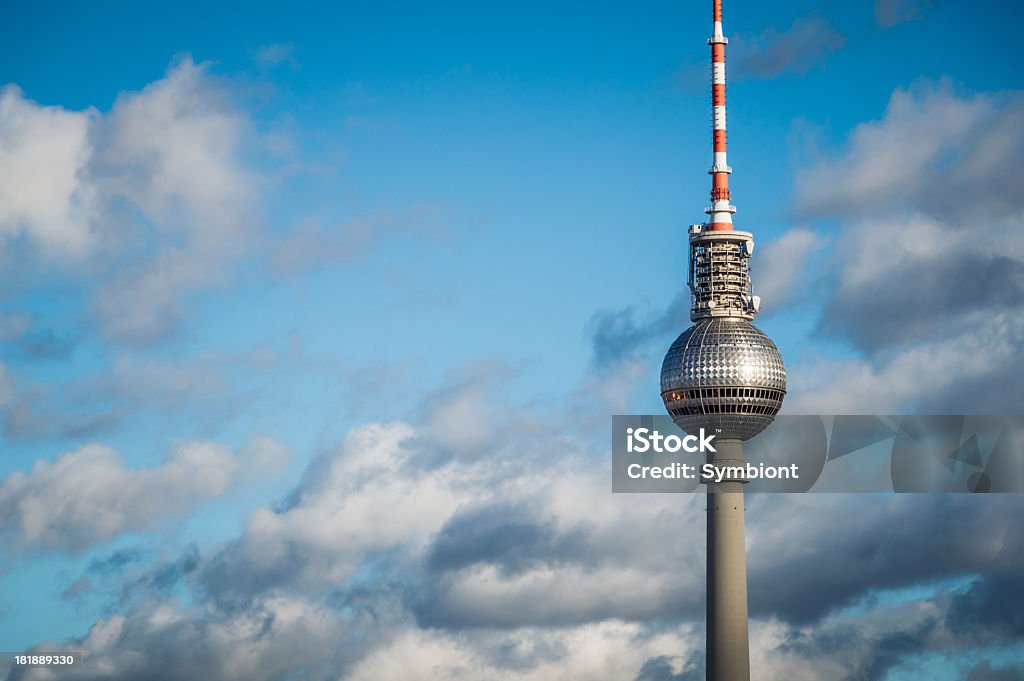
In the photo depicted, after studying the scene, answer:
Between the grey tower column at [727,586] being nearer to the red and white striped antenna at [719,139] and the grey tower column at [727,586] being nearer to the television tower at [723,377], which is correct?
the television tower at [723,377]

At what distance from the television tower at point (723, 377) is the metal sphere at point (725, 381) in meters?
0.13

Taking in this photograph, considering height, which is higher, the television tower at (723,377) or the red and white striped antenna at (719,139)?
the red and white striped antenna at (719,139)

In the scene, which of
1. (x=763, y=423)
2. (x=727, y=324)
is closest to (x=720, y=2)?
(x=727, y=324)

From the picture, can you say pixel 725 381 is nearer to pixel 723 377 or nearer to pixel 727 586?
pixel 723 377

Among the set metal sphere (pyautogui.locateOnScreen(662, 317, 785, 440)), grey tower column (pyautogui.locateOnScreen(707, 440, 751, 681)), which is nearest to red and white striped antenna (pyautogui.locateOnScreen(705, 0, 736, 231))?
metal sphere (pyautogui.locateOnScreen(662, 317, 785, 440))

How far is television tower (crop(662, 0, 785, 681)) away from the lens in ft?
578

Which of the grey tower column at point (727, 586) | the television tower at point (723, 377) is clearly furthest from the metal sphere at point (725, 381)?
the grey tower column at point (727, 586)

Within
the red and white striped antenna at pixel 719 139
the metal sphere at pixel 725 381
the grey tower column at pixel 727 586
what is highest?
the red and white striped antenna at pixel 719 139

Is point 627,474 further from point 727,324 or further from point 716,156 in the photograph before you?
point 716,156

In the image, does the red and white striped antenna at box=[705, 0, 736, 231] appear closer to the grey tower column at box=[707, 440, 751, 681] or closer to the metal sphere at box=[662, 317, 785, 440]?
the metal sphere at box=[662, 317, 785, 440]

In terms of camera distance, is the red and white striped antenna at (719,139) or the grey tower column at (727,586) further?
the red and white striped antenna at (719,139)

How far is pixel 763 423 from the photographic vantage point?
611 feet

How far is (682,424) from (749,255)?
Answer: 25.0 metres

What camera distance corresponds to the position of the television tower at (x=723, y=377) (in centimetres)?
17612
